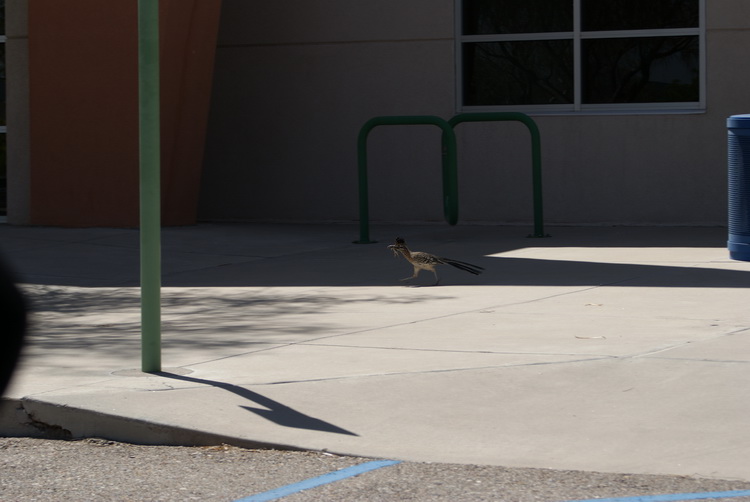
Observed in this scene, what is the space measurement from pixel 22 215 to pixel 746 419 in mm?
11655

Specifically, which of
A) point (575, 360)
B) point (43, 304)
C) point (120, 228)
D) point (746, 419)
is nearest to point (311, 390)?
point (575, 360)

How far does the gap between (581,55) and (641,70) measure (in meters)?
0.79

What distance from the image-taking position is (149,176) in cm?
612

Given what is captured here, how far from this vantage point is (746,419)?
5.20 metres

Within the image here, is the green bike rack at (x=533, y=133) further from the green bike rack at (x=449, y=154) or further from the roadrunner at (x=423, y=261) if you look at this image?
the roadrunner at (x=423, y=261)

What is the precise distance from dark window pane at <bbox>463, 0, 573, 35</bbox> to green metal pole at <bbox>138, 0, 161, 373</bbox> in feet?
32.4

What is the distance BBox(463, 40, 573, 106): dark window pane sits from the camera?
1527 centimetres

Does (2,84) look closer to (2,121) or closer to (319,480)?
(2,121)

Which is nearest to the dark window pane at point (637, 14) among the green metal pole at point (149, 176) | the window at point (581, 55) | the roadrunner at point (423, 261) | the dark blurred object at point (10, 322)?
the window at point (581, 55)

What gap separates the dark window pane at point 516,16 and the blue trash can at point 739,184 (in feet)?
15.7

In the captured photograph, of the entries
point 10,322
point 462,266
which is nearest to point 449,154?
point 462,266

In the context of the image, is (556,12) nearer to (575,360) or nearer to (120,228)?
(120,228)

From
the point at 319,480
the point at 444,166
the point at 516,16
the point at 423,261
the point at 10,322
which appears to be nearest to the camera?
the point at 10,322

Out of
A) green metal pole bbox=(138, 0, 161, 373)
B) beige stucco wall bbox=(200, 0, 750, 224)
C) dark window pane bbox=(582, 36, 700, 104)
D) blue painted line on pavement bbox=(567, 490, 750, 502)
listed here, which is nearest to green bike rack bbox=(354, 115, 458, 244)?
beige stucco wall bbox=(200, 0, 750, 224)
